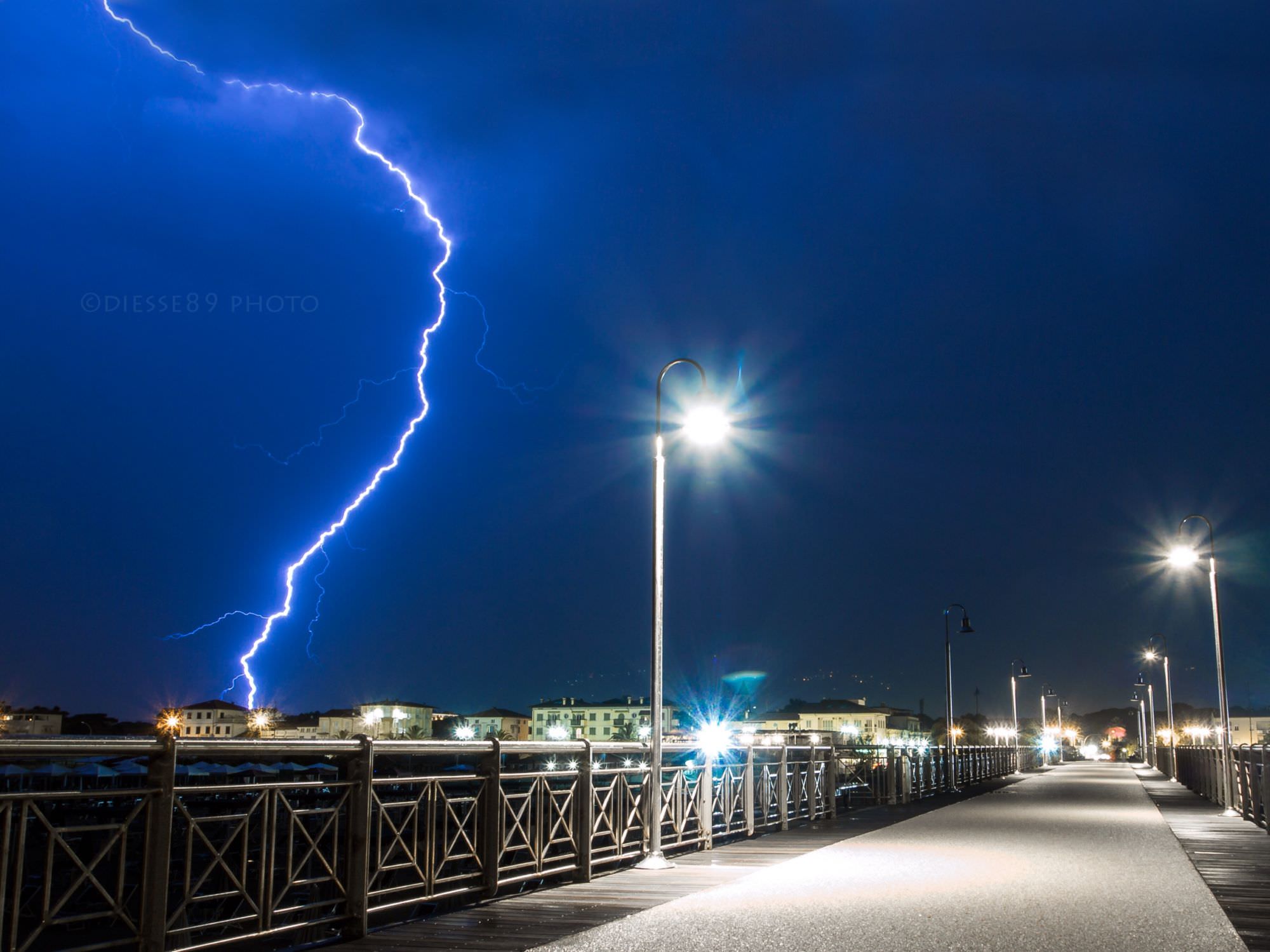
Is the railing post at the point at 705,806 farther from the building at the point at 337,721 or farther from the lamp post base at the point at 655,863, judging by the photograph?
the building at the point at 337,721

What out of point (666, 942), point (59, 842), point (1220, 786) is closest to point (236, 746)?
point (59, 842)

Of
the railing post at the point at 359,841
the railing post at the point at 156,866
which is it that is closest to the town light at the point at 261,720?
the railing post at the point at 359,841

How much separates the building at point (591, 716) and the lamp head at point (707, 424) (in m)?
163

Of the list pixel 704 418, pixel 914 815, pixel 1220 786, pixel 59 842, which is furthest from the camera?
pixel 1220 786

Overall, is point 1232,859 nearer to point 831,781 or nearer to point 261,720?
point 831,781

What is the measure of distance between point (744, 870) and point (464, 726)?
522 ft

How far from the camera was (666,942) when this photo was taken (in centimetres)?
846

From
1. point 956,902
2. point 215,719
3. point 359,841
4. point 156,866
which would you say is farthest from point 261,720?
point 156,866

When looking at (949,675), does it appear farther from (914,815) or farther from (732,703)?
(732,703)

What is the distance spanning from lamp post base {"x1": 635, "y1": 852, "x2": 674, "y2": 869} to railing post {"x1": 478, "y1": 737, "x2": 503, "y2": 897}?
307cm

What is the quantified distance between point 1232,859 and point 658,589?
8.15 meters

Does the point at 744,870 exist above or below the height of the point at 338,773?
below

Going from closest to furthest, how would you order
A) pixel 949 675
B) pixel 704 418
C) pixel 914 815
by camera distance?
pixel 704 418
pixel 914 815
pixel 949 675

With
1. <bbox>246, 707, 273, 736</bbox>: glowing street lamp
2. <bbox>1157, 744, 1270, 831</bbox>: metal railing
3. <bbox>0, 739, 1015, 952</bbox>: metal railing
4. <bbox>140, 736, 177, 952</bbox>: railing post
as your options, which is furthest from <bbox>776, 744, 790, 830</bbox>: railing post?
<bbox>246, 707, 273, 736</bbox>: glowing street lamp
